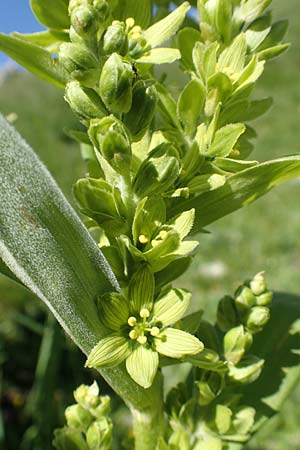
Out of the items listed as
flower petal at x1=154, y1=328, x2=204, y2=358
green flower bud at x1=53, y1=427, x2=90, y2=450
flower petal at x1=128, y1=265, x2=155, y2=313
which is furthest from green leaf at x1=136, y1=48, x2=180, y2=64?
green flower bud at x1=53, y1=427, x2=90, y2=450

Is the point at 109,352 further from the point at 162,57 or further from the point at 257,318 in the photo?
the point at 162,57

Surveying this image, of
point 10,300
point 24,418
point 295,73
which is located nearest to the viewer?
point 24,418

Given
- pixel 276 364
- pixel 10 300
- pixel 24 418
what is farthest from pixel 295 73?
pixel 276 364

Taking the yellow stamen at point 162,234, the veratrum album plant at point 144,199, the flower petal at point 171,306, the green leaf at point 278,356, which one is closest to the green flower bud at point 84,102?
the veratrum album plant at point 144,199

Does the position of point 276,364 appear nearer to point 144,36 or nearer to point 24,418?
point 144,36

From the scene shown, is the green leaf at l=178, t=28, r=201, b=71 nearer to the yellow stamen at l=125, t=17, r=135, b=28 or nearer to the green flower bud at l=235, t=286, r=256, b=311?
the yellow stamen at l=125, t=17, r=135, b=28
